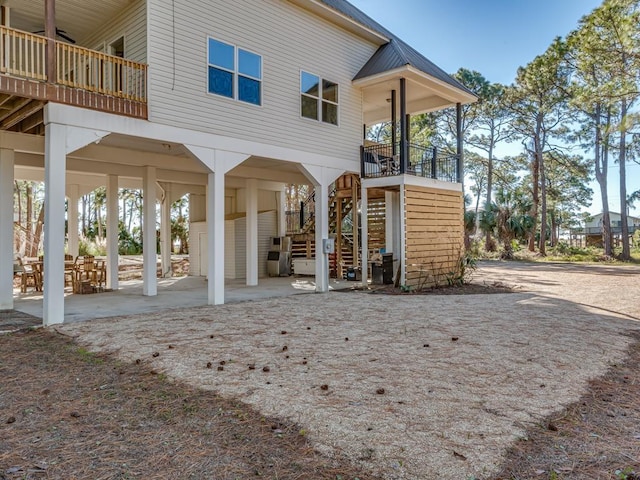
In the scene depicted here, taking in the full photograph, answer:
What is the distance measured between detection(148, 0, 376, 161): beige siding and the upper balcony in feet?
1.43

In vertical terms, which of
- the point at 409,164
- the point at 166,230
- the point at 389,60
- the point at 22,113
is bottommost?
the point at 166,230

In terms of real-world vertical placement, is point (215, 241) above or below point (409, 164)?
below

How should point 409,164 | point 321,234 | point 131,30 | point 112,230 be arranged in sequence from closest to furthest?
point 131,30, point 321,234, point 112,230, point 409,164

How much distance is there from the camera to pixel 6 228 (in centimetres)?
879

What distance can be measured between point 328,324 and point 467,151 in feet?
103

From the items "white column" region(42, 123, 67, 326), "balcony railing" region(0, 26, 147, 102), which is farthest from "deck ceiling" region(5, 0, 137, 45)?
"white column" region(42, 123, 67, 326)

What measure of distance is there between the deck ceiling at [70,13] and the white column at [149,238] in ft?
11.0

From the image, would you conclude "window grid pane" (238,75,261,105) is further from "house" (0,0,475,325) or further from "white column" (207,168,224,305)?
"white column" (207,168,224,305)

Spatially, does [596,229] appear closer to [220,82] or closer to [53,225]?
[220,82]

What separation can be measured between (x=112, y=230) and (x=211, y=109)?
4.83 m

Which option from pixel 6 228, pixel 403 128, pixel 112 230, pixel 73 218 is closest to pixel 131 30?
pixel 6 228

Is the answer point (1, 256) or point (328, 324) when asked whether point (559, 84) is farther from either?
point (1, 256)

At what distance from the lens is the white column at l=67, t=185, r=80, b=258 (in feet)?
42.9

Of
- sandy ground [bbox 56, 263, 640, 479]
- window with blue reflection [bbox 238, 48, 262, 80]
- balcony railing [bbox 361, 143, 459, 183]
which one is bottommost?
sandy ground [bbox 56, 263, 640, 479]
